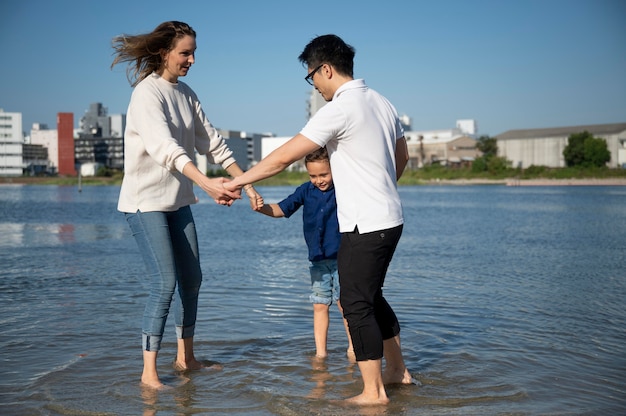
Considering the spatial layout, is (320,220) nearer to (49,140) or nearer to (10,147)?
(10,147)

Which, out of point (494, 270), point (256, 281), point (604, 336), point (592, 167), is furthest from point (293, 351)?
point (592, 167)

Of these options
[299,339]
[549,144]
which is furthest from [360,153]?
[549,144]

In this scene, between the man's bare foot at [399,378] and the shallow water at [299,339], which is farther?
the man's bare foot at [399,378]

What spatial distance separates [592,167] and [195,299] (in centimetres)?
9955

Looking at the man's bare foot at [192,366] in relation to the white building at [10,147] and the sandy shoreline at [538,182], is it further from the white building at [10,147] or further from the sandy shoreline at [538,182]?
the white building at [10,147]

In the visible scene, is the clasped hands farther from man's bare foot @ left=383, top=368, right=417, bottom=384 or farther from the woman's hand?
man's bare foot @ left=383, top=368, right=417, bottom=384

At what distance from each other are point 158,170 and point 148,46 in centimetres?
79

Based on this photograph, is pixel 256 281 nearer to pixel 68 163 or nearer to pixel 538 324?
pixel 538 324

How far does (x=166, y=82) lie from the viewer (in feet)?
14.6

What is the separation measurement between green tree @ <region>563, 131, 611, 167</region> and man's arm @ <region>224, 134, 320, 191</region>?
335 ft

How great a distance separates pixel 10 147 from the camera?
144 m

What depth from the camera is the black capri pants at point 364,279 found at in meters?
3.78

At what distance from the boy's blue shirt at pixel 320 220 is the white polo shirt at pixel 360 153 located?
1071 millimetres

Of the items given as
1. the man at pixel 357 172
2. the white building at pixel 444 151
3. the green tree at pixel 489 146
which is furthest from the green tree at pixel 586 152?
the man at pixel 357 172
